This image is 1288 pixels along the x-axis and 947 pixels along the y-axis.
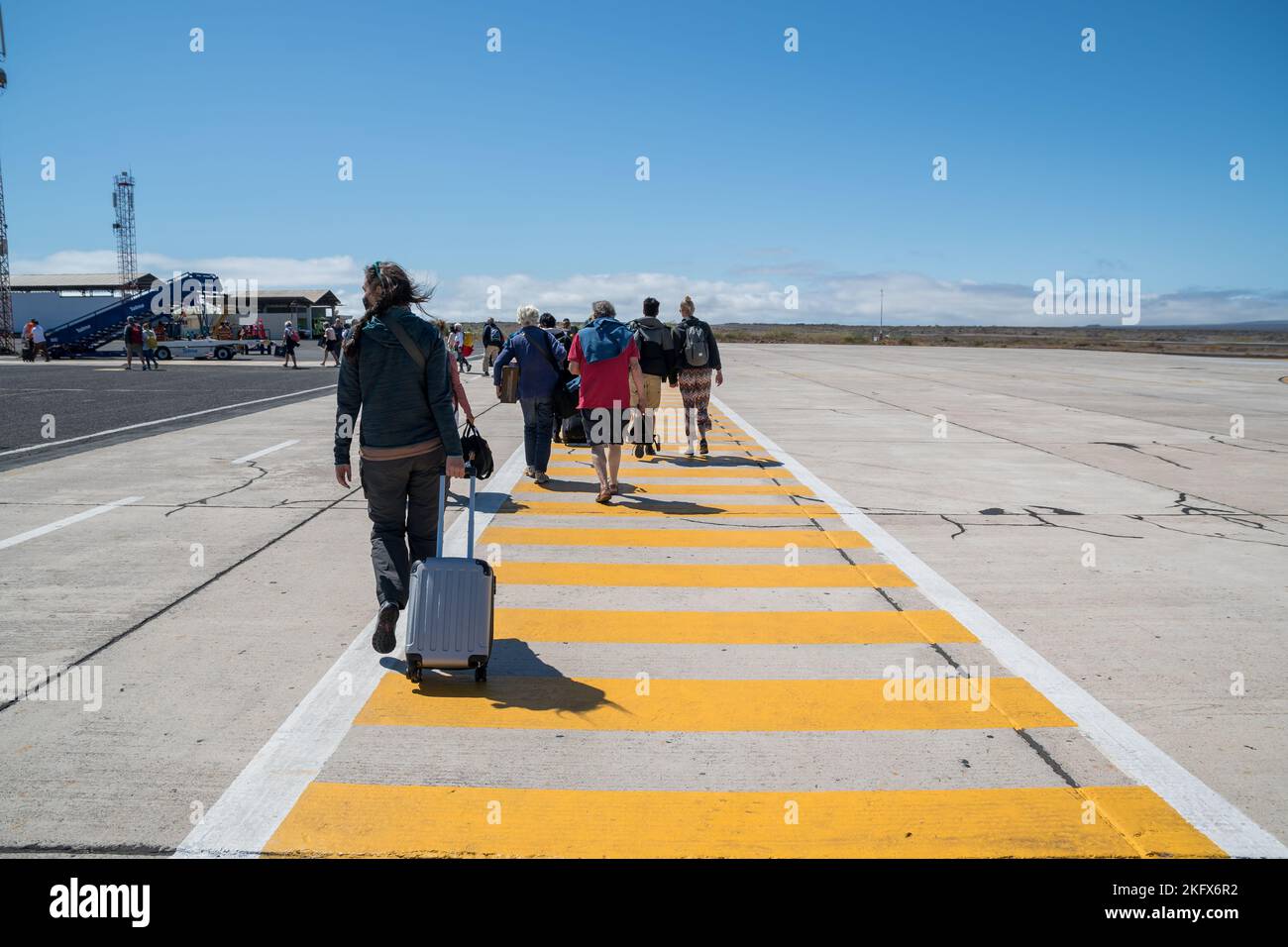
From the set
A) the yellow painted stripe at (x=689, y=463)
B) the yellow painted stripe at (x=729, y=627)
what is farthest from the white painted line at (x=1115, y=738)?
the yellow painted stripe at (x=689, y=463)

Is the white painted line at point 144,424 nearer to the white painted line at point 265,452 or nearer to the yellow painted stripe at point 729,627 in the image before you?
the white painted line at point 265,452

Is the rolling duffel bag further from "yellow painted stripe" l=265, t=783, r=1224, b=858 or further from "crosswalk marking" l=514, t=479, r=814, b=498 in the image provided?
"yellow painted stripe" l=265, t=783, r=1224, b=858

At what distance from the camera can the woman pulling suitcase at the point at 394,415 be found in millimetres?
5109

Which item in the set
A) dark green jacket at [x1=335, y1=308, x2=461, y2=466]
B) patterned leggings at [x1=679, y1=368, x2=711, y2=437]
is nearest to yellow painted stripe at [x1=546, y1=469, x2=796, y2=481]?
patterned leggings at [x1=679, y1=368, x2=711, y2=437]

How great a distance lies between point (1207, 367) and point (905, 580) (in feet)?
134

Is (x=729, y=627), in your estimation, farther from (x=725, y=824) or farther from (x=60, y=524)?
(x=60, y=524)

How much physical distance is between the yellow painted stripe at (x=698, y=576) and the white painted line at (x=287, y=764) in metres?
1.57

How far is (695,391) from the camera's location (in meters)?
12.9

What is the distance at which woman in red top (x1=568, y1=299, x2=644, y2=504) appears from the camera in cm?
961

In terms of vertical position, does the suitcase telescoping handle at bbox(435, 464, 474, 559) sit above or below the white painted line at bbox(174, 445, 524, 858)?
above

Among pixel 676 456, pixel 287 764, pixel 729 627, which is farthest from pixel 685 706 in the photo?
pixel 676 456

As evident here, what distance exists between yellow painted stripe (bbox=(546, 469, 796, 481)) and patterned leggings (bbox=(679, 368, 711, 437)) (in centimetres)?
82

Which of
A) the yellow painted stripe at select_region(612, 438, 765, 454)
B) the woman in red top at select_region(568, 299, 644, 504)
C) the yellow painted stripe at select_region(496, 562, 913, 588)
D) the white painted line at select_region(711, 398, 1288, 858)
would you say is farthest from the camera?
the yellow painted stripe at select_region(612, 438, 765, 454)
